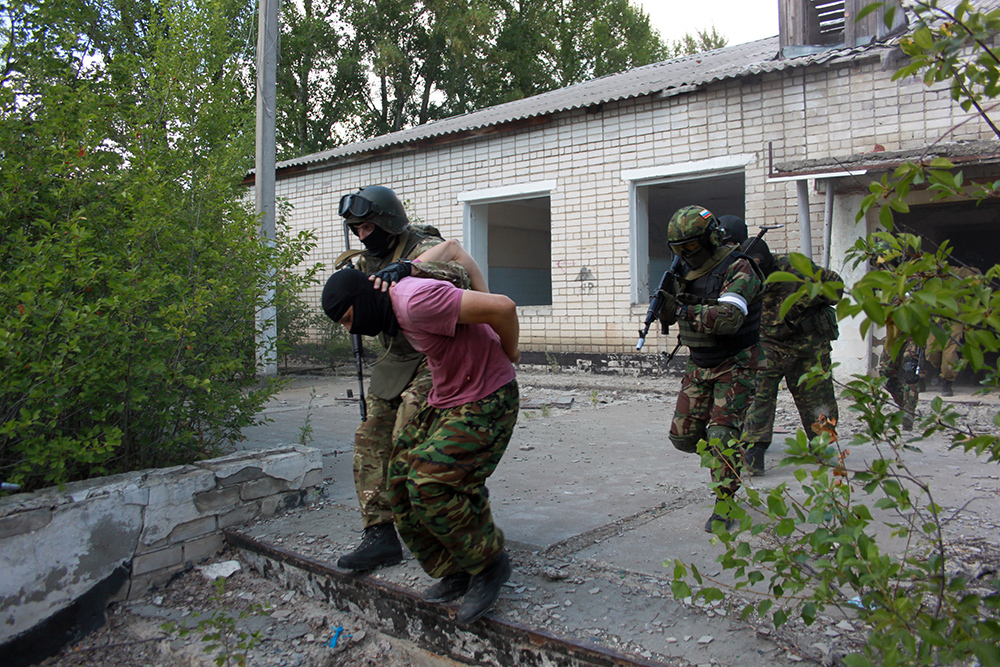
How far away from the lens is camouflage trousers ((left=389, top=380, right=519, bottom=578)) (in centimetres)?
235

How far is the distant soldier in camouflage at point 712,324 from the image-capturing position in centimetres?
336

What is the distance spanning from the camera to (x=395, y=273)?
2592 mm

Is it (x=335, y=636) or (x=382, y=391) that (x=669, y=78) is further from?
(x=335, y=636)

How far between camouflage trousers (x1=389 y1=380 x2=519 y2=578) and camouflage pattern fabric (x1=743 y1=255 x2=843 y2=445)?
96.6 inches

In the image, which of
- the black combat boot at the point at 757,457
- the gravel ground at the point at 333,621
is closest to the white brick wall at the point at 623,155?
the black combat boot at the point at 757,457

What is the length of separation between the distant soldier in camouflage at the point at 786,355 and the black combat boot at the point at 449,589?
7.79 feet

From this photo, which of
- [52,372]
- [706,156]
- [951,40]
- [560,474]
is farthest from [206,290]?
[706,156]

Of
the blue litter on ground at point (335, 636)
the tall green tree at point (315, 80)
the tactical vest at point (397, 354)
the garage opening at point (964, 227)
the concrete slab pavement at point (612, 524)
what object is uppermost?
the tall green tree at point (315, 80)

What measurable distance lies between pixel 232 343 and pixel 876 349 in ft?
21.6

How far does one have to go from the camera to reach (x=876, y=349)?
7.43 metres

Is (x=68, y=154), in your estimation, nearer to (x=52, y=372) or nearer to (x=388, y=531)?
(x=52, y=372)

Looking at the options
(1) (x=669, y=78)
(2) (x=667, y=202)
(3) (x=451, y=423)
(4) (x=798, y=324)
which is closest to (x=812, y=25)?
(1) (x=669, y=78)

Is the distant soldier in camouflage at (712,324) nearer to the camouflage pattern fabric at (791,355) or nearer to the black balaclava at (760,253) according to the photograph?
the black balaclava at (760,253)

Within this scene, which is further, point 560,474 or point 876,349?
point 876,349
